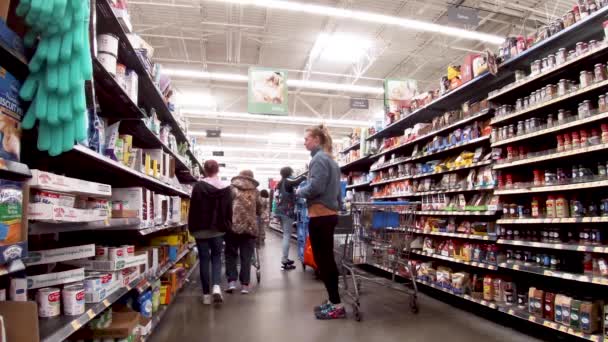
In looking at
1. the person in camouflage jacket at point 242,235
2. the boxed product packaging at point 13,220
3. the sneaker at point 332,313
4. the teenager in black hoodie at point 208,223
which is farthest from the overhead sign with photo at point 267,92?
the boxed product packaging at point 13,220

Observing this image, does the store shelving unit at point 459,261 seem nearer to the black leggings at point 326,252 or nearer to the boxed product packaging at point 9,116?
the black leggings at point 326,252

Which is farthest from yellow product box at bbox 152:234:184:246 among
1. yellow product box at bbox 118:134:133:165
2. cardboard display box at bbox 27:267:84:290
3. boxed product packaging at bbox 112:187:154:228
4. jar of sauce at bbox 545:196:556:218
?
jar of sauce at bbox 545:196:556:218

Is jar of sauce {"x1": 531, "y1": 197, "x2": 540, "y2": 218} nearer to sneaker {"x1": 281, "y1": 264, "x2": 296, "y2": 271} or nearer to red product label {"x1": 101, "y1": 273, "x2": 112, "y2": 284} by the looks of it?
red product label {"x1": 101, "y1": 273, "x2": 112, "y2": 284}

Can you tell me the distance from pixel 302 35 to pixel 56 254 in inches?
361

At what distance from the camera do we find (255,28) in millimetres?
9289

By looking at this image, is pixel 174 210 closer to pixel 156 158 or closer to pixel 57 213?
pixel 156 158

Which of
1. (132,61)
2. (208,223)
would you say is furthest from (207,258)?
(132,61)

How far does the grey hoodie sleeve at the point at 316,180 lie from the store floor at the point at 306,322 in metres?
1.20

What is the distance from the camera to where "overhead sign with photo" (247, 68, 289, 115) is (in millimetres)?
8984

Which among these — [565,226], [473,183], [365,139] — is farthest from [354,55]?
[565,226]

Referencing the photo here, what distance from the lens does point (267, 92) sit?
9109 mm

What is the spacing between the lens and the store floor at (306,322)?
301 cm

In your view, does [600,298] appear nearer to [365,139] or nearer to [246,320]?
[246,320]

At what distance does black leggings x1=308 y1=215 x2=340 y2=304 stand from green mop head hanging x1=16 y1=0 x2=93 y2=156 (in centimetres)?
247
